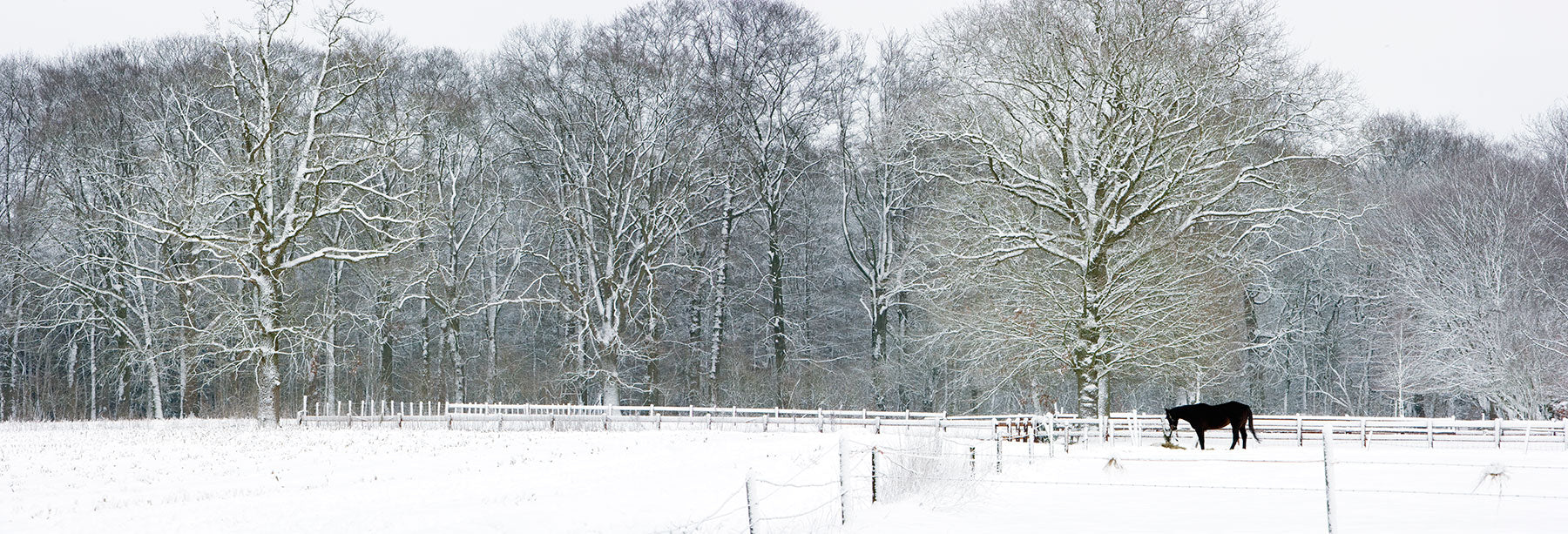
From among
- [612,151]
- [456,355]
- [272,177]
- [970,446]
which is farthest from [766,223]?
[970,446]

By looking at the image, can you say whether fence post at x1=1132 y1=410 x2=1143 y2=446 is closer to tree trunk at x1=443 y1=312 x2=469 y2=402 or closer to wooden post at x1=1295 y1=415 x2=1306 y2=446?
wooden post at x1=1295 y1=415 x2=1306 y2=446

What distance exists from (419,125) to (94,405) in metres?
18.3

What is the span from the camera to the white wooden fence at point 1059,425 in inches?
1114

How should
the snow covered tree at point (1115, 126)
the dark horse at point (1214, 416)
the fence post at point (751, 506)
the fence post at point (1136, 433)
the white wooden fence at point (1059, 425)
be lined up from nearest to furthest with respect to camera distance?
the fence post at point (751, 506)
the dark horse at point (1214, 416)
the fence post at point (1136, 433)
the white wooden fence at point (1059, 425)
the snow covered tree at point (1115, 126)

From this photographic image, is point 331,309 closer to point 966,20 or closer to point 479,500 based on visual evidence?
point 966,20

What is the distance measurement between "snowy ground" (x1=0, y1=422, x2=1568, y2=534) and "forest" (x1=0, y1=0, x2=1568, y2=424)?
7.43 meters

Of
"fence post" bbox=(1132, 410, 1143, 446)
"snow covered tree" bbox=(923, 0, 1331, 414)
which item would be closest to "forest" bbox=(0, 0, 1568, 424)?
"snow covered tree" bbox=(923, 0, 1331, 414)

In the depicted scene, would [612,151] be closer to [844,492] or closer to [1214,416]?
[1214,416]

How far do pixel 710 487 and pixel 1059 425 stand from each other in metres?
12.5

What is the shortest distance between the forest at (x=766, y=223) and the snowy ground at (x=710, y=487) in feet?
24.4

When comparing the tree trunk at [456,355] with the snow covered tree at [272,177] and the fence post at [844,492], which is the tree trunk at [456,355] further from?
the fence post at [844,492]

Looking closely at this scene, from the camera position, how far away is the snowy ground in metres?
14.0

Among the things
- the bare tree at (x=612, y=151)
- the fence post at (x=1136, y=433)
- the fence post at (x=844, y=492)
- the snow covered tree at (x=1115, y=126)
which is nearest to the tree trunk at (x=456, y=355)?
the bare tree at (x=612, y=151)

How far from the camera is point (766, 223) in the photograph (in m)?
51.3
